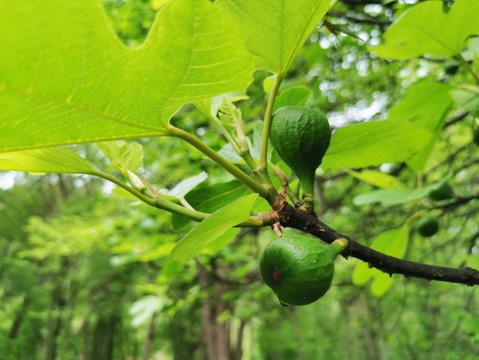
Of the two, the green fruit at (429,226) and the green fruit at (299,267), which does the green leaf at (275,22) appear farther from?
the green fruit at (429,226)

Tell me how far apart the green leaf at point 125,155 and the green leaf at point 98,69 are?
23 centimetres

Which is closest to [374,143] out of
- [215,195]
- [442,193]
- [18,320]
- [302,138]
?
[302,138]

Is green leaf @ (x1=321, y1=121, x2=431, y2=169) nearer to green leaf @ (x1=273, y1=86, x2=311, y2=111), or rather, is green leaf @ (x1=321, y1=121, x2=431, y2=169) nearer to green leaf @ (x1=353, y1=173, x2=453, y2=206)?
green leaf @ (x1=273, y1=86, x2=311, y2=111)

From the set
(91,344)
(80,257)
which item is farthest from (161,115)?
(91,344)

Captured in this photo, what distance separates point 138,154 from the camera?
0.76 m

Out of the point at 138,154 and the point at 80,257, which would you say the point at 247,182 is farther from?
the point at 80,257

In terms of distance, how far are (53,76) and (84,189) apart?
40.7ft

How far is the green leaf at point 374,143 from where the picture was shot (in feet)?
2.42

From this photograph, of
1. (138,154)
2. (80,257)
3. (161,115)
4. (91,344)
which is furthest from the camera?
(91,344)

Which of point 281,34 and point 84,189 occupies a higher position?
point 281,34

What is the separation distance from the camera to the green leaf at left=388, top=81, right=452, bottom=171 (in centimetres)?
112

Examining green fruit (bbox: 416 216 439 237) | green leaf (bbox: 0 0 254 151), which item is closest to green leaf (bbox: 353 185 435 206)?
green fruit (bbox: 416 216 439 237)

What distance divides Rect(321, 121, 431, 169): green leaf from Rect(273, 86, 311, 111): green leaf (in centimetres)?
13

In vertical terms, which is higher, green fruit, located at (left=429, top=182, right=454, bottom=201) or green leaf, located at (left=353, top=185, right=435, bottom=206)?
green leaf, located at (left=353, top=185, right=435, bottom=206)
